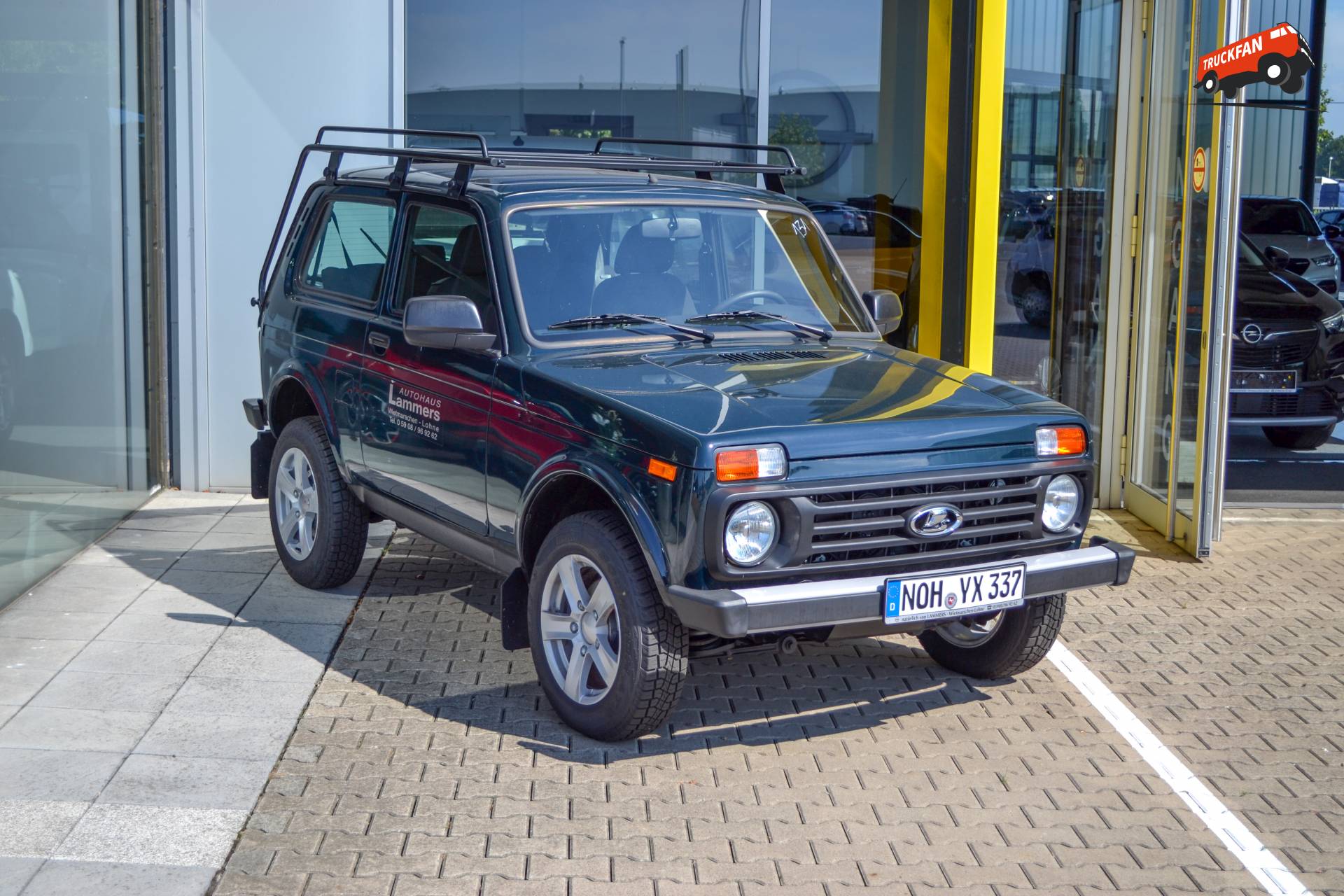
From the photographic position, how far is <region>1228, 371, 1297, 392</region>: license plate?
10938 mm

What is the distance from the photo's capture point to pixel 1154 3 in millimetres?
8977

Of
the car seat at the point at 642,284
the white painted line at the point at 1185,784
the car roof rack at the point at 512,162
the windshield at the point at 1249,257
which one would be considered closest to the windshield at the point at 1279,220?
the windshield at the point at 1249,257

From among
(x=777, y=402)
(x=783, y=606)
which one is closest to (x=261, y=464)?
(x=777, y=402)

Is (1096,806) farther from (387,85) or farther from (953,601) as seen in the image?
(387,85)

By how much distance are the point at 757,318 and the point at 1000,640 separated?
62.7 inches

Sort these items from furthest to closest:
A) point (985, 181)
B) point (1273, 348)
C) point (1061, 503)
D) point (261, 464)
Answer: point (1273, 348), point (985, 181), point (261, 464), point (1061, 503)

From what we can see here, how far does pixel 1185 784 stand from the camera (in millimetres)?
5047

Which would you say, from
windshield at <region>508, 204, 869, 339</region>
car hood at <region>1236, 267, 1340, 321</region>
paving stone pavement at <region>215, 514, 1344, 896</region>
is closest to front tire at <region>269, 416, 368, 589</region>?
paving stone pavement at <region>215, 514, 1344, 896</region>

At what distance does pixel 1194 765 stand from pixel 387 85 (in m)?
6.58

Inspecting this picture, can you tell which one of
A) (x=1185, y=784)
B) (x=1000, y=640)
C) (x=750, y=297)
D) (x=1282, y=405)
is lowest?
(x=1185, y=784)

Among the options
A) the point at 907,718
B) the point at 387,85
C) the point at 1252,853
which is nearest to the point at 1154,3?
the point at 387,85

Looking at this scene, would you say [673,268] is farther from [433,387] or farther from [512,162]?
Result: [433,387]

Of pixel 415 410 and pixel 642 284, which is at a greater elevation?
pixel 642 284

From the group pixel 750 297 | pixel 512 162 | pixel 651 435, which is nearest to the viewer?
pixel 651 435
